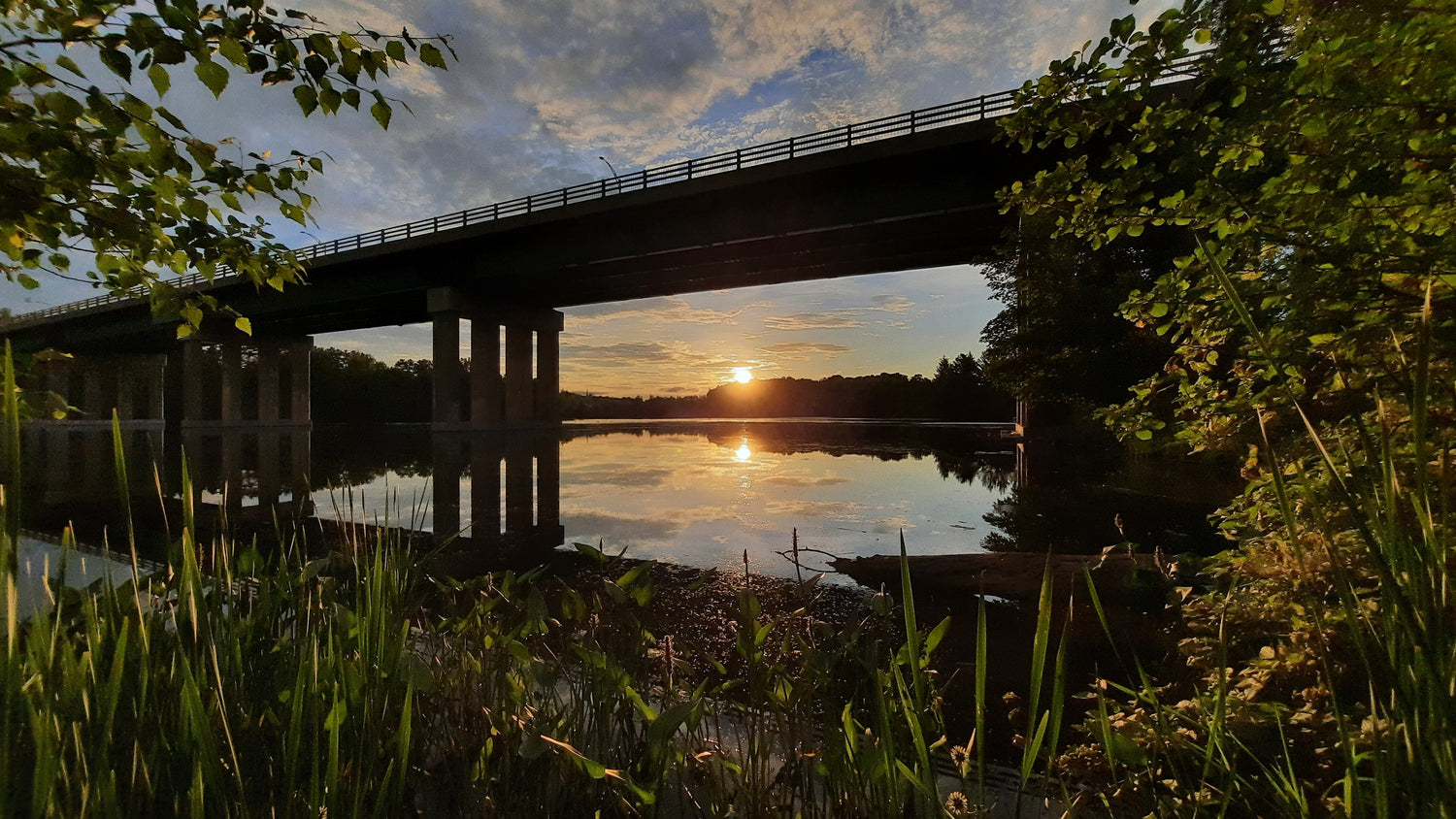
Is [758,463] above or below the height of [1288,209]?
below

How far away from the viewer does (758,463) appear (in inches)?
868

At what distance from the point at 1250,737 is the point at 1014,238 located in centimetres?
2270

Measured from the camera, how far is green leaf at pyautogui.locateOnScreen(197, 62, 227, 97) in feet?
7.81

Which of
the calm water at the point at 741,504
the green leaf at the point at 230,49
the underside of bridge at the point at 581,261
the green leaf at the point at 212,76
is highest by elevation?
the underside of bridge at the point at 581,261

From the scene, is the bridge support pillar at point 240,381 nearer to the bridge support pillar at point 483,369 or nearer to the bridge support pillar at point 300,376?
the bridge support pillar at point 300,376

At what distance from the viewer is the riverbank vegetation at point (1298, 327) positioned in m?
1.77

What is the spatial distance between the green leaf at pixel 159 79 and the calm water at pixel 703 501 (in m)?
1.85

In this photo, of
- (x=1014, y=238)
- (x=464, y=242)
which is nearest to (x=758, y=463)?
(x=1014, y=238)

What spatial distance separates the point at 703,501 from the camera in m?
13.2

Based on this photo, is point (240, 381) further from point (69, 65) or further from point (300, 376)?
point (69, 65)

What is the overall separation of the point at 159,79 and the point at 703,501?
452 inches

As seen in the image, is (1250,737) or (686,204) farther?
(686,204)

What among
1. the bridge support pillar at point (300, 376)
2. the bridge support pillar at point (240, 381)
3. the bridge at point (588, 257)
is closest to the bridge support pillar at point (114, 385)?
the bridge at point (588, 257)

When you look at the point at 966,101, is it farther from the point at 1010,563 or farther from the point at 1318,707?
the point at 1318,707
